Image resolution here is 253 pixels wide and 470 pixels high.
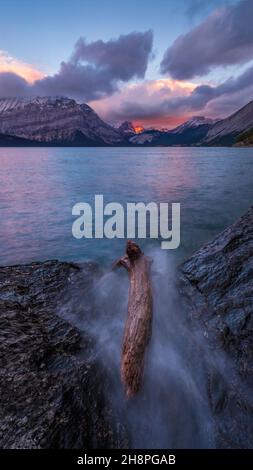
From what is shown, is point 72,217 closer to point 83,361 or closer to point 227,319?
point 227,319

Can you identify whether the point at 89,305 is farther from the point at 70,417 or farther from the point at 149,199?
the point at 149,199

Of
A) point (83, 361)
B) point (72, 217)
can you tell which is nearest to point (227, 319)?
point (83, 361)

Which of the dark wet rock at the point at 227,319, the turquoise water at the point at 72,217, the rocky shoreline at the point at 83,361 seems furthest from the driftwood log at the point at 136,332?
the turquoise water at the point at 72,217

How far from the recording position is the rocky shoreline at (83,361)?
4.57 metres

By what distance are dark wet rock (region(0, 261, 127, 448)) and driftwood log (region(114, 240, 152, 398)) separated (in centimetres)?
50

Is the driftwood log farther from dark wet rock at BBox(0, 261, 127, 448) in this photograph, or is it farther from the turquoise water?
the turquoise water

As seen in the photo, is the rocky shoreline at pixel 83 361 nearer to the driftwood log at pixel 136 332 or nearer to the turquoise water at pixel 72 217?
the driftwood log at pixel 136 332

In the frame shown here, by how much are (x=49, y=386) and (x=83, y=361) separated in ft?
3.13

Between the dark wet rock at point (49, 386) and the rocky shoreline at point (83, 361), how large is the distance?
0.05 ft

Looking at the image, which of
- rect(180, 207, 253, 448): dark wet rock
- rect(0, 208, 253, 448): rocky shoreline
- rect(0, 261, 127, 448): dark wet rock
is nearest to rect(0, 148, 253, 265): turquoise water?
rect(180, 207, 253, 448): dark wet rock

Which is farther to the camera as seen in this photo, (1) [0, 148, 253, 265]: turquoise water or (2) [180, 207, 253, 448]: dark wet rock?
(1) [0, 148, 253, 265]: turquoise water

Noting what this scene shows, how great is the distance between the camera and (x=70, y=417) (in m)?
4.67

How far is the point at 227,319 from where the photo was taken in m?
6.89

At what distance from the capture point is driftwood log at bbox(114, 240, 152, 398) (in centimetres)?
564
